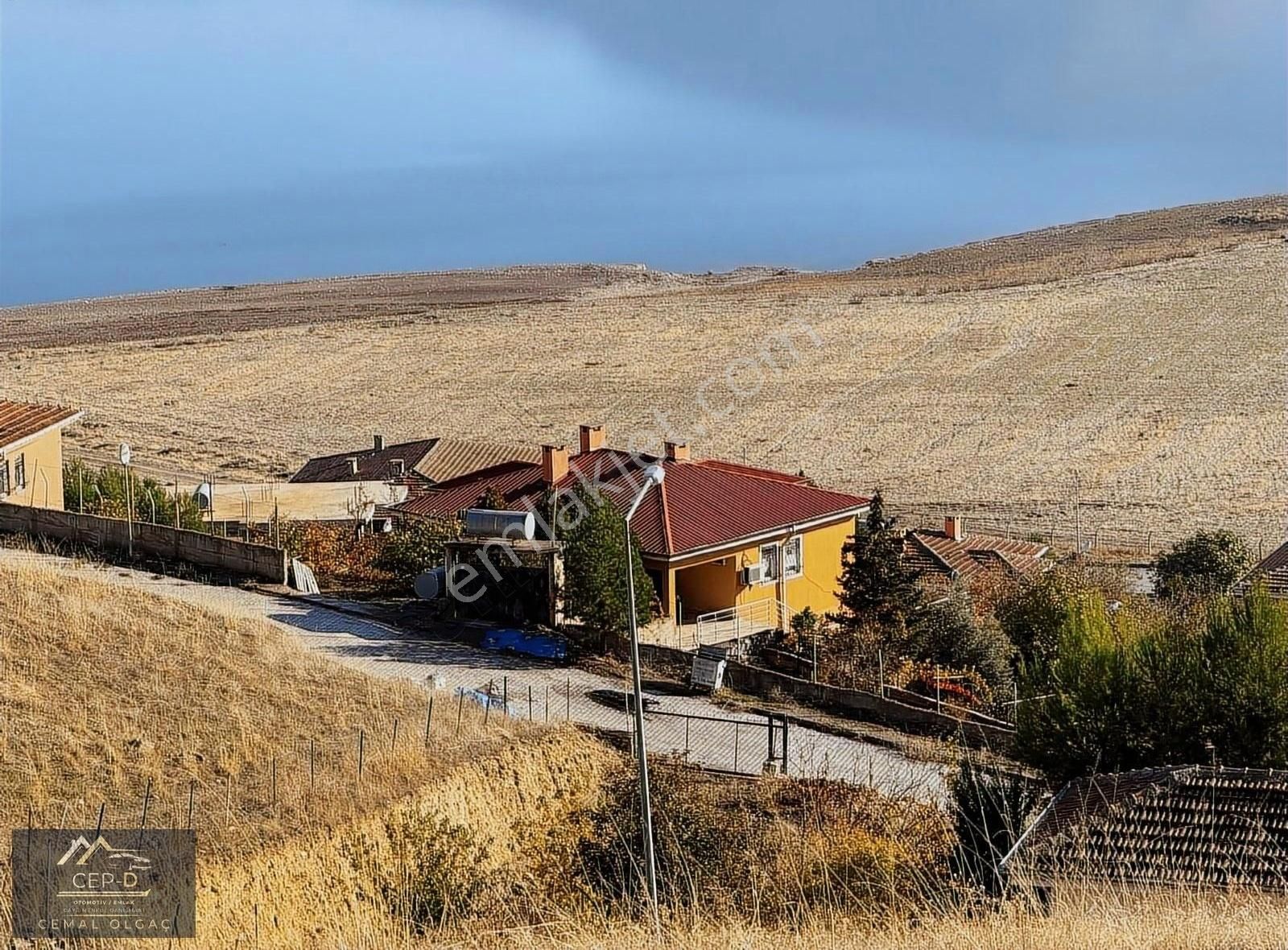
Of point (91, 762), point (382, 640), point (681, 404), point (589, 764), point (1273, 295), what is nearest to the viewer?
point (91, 762)

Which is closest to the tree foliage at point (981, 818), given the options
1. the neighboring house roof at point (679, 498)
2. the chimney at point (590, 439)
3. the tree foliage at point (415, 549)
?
the neighboring house roof at point (679, 498)

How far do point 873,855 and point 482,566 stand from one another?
16824mm

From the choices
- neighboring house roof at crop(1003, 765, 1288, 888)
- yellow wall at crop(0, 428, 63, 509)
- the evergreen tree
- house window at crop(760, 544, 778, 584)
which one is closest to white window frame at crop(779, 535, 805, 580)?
house window at crop(760, 544, 778, 584)

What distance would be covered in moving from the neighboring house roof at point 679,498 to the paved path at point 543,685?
575 centimetres

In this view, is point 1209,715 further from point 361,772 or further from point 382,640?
point 382,640

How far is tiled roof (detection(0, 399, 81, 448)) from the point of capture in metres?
32.7

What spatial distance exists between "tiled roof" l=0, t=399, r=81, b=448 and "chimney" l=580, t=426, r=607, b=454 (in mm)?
12322

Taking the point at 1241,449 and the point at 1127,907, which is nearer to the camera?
the point at 1127,907

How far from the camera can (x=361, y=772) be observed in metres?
17.6

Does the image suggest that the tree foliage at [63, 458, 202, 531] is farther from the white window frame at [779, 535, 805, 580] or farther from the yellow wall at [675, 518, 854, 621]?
the white window frame at [779, 535, 805, 580]

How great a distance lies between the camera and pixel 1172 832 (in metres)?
13.2

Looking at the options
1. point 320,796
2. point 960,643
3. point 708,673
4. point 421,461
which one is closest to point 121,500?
point 421,461

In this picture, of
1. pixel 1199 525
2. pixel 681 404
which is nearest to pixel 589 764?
pixel 1199 525

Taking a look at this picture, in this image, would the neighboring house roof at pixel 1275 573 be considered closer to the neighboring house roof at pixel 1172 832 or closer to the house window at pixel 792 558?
the house window at pixel 792 558
